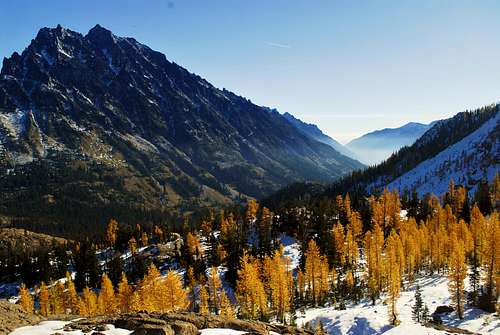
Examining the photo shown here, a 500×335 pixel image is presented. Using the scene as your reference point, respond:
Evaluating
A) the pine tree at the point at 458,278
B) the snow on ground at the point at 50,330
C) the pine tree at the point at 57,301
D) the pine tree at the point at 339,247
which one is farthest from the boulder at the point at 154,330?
the pine tree at the point at 57,301

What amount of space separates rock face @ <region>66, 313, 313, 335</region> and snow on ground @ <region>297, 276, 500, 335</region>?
1509 inches

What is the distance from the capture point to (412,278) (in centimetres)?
10475

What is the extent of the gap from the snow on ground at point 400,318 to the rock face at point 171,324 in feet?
126

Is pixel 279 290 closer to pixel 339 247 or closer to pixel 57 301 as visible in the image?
pixel 339 247

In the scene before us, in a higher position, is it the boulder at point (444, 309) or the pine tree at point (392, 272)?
the pine tree at point (392, 272)

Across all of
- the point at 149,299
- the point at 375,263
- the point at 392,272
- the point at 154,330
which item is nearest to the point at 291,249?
the point at 375,263

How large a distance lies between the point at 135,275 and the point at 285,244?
5627 cm

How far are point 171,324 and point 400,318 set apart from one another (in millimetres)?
57494

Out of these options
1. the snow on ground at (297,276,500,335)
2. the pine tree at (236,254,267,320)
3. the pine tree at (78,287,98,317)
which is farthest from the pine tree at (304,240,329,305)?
the pine tree at (78,287,98,317)

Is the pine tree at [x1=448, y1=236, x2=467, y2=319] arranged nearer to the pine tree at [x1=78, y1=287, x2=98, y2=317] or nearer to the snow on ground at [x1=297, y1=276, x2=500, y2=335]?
the snow on ground at [x1=297, y1=276, x2=500, y2=335]

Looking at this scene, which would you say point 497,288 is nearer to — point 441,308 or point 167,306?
point 441,308

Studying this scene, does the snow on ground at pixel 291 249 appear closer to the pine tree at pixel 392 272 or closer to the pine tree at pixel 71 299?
the pine tree at pixel 392 272

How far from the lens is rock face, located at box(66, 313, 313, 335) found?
94.1 ft

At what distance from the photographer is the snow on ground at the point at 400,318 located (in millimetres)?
65875
